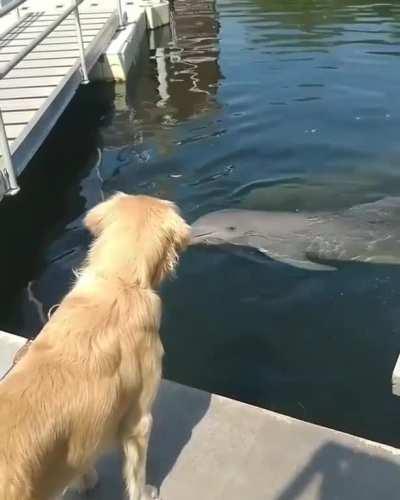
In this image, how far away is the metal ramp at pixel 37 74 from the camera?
5.77m

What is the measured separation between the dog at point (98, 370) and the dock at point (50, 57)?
2.76m

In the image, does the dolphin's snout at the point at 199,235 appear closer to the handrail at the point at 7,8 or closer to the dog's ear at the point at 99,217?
the handrail at the point at 7,8

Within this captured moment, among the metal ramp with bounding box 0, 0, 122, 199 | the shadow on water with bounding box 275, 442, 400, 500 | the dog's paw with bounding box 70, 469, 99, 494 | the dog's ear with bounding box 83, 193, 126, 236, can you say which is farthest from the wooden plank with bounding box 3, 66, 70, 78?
the shadow on water with bounding box 275, 442, 400, 500

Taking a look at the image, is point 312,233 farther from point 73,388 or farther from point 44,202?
point 73,388

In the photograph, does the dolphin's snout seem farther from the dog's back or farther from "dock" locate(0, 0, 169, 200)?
the dog's back

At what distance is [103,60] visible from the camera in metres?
11.0

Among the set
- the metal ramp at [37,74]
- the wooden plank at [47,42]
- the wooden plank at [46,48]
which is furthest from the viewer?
the wooden plank at [47,42]

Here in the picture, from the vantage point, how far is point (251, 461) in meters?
3.29

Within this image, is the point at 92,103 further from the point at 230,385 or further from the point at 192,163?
the point at 230,385

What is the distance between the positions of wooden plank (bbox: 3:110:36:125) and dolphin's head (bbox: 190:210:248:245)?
1.98 metres

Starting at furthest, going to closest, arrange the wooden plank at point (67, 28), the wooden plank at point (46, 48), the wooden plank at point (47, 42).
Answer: the wooden plank at point (67, 28) → the wooden plank at point (47, 42) → the wooden plank at point (46, 48)

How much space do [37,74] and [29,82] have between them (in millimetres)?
336

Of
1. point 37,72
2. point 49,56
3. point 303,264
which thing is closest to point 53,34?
point 49,56

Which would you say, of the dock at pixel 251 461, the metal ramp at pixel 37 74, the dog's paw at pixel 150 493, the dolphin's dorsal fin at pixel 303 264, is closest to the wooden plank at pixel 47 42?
the metal ramp at pixel 37 74
